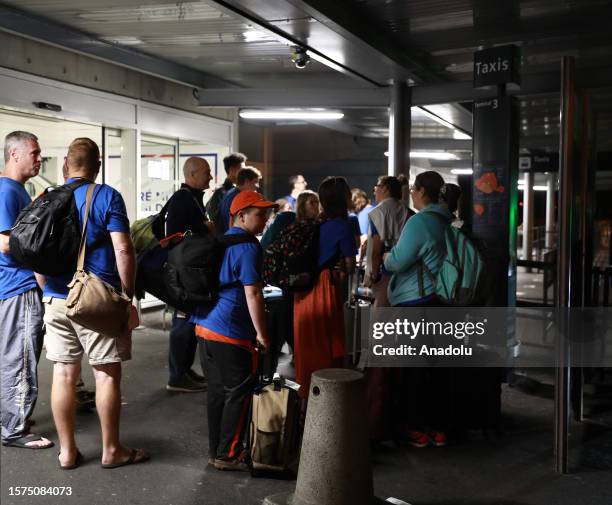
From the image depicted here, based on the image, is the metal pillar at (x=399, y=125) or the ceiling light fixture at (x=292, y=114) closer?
the metal pillar at (x=399, y=125)

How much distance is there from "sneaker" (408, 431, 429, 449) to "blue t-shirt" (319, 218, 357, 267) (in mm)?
1238

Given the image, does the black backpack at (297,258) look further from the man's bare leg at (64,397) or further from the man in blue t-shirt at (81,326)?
the man's bare leg at (64,397)

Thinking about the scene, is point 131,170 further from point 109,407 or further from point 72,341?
point 109,407

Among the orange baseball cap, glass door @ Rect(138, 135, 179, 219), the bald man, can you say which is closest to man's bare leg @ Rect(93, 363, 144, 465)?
the orange baseball cap

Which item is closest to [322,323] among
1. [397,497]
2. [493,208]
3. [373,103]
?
[397,497]

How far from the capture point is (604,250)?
14.4 metres

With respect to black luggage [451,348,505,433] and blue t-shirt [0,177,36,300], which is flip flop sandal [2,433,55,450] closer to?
blue t-shirt [0,177,36,300]

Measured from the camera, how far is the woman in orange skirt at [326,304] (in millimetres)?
4832

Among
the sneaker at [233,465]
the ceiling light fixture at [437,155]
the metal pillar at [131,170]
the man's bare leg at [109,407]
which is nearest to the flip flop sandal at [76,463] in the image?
the man's bare leg at [109,407]

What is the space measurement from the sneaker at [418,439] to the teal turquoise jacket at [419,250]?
87 cm

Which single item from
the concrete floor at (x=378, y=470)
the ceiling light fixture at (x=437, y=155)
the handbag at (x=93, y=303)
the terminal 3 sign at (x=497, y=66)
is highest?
the ceiling light fixture at (x=437, y=155)

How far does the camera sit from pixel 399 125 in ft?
28.9

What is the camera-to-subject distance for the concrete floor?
380cm

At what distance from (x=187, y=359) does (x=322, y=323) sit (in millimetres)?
1495
